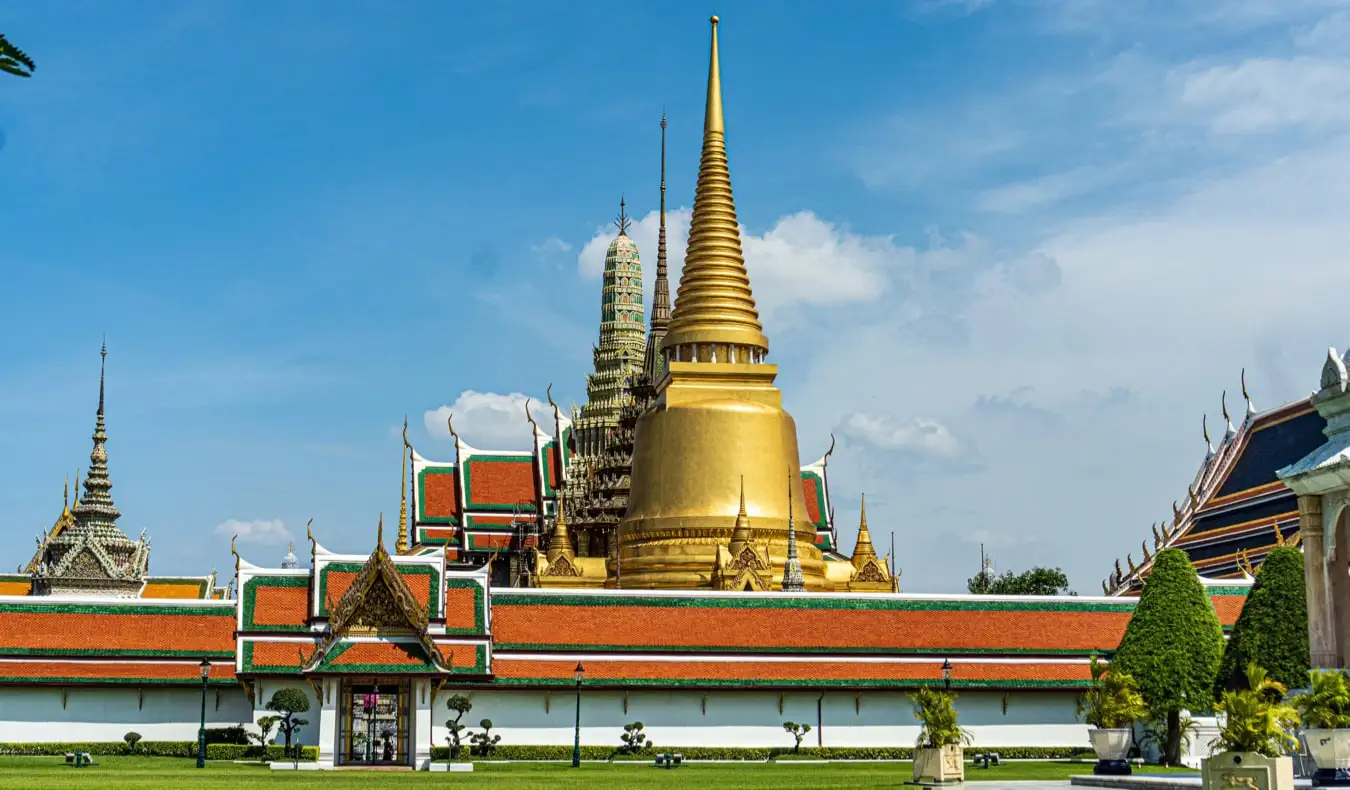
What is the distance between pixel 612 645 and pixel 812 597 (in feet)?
16.7

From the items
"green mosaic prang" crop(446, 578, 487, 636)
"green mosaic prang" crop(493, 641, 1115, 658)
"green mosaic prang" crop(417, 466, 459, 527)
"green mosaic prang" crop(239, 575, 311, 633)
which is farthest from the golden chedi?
"green mosaic prang" crop(239, 575, 311, 633)

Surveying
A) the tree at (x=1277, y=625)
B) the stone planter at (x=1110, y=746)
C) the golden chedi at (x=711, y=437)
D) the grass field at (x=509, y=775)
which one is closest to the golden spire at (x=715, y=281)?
the golden chedi at (x=711, y=437)

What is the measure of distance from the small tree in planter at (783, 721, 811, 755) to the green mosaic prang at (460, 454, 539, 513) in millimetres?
27083

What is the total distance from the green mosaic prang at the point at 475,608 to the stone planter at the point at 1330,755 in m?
20.8

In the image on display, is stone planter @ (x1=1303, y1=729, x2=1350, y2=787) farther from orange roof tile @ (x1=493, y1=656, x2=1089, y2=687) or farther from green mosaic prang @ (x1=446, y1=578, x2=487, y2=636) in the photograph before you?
green mosaic prang @ (x1=446, y1=578, x2=487, y2=636)

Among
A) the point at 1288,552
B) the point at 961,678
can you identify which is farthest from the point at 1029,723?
the point at 1288,552

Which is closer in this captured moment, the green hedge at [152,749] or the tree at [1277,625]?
the tree at [1277,625]

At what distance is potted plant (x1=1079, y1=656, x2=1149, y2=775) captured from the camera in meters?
25.0

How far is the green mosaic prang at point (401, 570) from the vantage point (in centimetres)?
3633

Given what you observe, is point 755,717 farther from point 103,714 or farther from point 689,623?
point 103,714

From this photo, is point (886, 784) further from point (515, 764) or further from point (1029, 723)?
point (1029, 723)

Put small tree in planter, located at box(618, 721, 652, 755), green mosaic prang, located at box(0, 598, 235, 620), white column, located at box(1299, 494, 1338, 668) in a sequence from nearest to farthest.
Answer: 1. white column, located at box(1299, 494, 1338, 668)
2. small tree in planter, located at box(618, 721, 652, 755)
3. green mosaic prang, located at box(0, 598, 235, 620)

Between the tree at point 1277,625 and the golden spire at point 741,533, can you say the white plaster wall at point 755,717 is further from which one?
A: the tree at point 1277,625

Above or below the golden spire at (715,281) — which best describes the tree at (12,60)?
below
